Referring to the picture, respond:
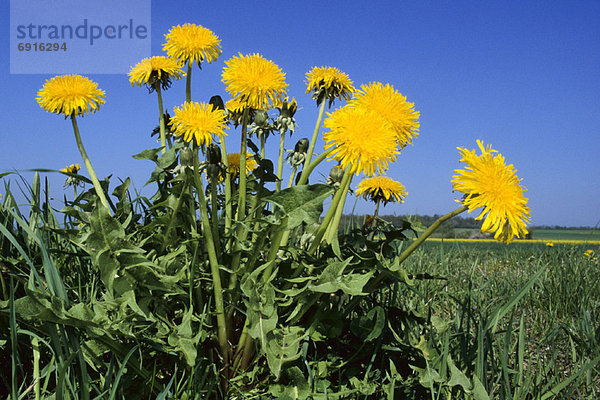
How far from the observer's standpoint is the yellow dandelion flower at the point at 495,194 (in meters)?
1.13

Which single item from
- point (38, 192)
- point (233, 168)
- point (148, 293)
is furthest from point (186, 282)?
point (38, 192)

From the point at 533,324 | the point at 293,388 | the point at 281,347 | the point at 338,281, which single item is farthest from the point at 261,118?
the point at 533,324

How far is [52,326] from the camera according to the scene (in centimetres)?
127

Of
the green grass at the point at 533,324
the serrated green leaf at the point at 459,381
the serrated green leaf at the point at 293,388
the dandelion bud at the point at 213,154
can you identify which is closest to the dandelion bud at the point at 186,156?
the dandelion bud at the point at 213,154

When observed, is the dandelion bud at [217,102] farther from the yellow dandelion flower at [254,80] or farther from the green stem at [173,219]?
the green stem at [173,219]

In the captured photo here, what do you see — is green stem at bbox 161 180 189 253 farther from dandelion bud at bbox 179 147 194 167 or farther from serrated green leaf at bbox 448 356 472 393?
serrated green leaf at bbox 448 356 472 393

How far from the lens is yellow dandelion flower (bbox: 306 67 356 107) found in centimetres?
157

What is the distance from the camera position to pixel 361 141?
112cm

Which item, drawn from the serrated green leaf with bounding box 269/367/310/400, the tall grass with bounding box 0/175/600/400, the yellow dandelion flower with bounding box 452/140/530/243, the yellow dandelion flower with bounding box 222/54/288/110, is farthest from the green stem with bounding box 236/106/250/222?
the yellow dandelion flower with bounding box 452/140/530/243

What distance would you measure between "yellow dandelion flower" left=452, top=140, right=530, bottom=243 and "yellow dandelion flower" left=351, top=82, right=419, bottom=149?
6.5 inches

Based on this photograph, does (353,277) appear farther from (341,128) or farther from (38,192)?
(38,192)

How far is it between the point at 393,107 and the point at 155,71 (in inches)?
34.8

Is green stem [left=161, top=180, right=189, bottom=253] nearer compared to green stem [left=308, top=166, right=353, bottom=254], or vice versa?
green stem [left=308, top=166, right=353, bottom=254]

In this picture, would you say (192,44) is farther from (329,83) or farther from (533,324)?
(533,324)
